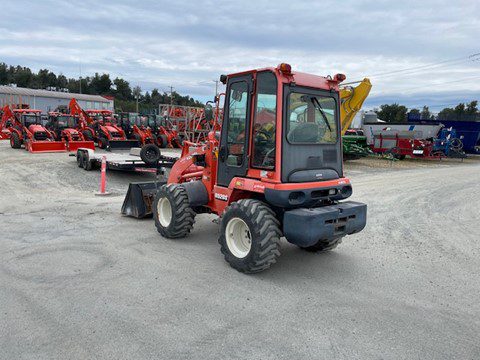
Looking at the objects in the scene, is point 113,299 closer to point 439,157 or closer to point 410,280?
point 410,280

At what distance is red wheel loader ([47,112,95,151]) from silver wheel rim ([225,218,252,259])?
1602cm

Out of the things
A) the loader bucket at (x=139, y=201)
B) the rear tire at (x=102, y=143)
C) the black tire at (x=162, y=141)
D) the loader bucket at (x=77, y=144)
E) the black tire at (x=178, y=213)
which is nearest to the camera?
the black tire at (x=178, y=213)

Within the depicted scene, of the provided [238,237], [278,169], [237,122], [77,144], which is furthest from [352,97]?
[77,144]

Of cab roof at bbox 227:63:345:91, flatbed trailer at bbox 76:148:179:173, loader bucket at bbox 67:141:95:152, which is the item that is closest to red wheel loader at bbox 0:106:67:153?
loader bucket at bbox 67:141:95:152

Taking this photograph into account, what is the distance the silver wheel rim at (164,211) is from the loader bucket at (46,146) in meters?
14.9

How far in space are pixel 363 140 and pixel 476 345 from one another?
21370mm

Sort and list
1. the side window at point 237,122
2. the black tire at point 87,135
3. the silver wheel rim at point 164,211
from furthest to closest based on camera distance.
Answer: the black tire at point 87,135, the silver wheel rim at point 164,211, the side window at point 237,122

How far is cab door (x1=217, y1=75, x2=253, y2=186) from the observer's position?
211 inches

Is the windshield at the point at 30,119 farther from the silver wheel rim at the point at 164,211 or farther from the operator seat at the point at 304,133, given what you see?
the operator seat at the point at 304,133

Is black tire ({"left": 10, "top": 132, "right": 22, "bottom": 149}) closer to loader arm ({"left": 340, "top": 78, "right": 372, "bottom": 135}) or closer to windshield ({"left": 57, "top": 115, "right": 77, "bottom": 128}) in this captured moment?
→ windshield ({"left": 57, "top": 115, "right": 77, "bottom": 128})

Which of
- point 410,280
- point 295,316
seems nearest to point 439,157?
point 410,280

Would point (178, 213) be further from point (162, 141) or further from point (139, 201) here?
point (162, 141)

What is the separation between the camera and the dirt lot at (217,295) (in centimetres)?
348

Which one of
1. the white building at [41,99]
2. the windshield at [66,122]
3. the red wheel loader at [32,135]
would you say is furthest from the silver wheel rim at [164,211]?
the white building at [41,99]
